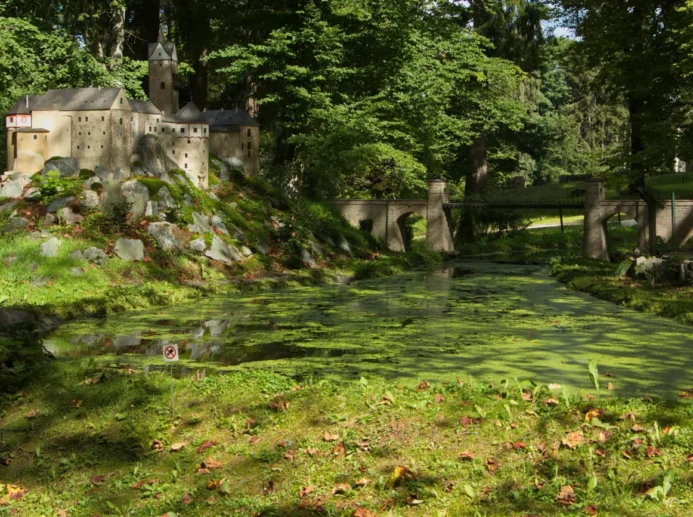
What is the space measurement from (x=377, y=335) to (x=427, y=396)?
21.7ft

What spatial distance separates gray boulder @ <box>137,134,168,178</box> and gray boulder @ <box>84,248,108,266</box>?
6.52m

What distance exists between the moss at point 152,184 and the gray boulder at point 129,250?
3563 mm

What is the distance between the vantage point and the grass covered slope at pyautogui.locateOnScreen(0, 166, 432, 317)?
2191cm

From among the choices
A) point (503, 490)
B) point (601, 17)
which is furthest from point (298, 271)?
point (503, 490)

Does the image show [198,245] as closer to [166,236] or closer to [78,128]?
[166,236]

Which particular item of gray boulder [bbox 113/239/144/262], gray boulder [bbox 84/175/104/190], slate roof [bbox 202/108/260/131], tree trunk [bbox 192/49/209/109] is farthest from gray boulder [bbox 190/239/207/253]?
tree trunk [bbox 192/49/209/109]

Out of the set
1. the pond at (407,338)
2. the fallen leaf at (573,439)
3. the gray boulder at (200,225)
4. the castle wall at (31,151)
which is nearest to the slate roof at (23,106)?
the castle wall at (31,151)

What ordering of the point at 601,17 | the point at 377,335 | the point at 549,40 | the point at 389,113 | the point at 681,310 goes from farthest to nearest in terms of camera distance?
the point at 549,40 → the point at 389,113 → the point at 601,17 → the point at 681,310 → the point at 377,335

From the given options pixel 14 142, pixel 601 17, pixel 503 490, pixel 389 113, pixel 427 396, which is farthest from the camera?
pixel 389 113

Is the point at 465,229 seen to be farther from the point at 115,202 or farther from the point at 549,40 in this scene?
the point at 115,202

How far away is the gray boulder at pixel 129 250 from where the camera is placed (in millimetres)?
25484

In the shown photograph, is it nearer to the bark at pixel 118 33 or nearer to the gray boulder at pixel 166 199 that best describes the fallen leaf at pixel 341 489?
the gray boulder at pixel 166 199

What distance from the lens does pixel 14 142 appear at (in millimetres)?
29922

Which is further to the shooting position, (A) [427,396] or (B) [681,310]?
(B) [681,310]
